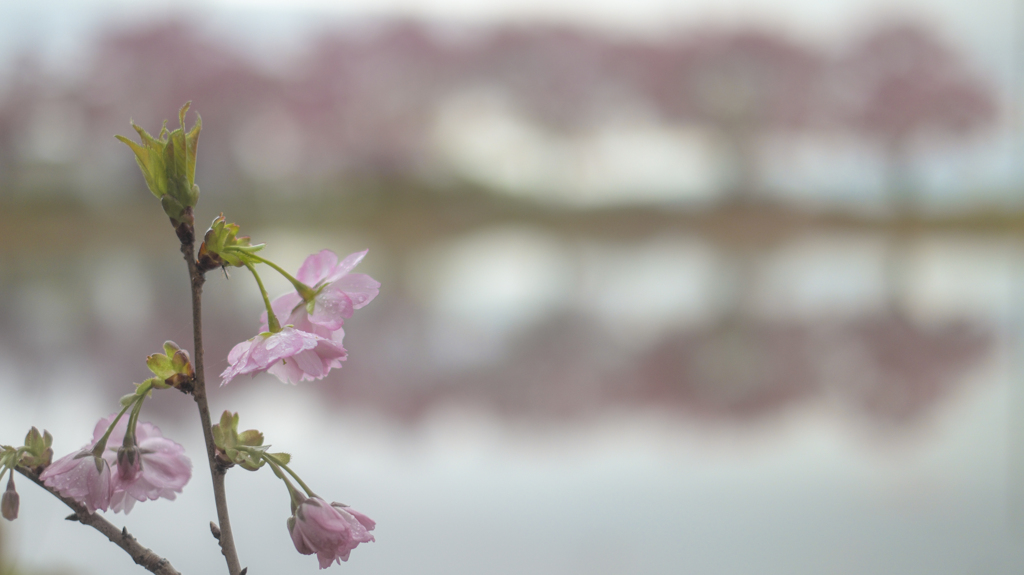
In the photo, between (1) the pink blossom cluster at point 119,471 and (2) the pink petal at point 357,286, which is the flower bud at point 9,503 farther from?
(2) the pink petal at point 357,286

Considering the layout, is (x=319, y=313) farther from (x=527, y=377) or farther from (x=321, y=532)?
(x=527, y=377)

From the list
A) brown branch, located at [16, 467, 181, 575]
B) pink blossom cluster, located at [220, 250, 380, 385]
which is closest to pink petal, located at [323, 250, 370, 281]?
pink blossom cluster, located at [220, 250, 380, 385]

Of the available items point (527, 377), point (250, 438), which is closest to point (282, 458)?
point (250, 438)

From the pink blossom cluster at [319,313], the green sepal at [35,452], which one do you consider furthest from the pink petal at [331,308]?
the green sepal at [35,452]

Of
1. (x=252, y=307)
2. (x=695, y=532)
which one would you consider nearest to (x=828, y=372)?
(x=695, y=532)

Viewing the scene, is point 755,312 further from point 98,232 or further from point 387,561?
point 98,232

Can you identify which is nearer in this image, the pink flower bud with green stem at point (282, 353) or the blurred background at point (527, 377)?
the pink flower bud with green stem at point (282, 353)
